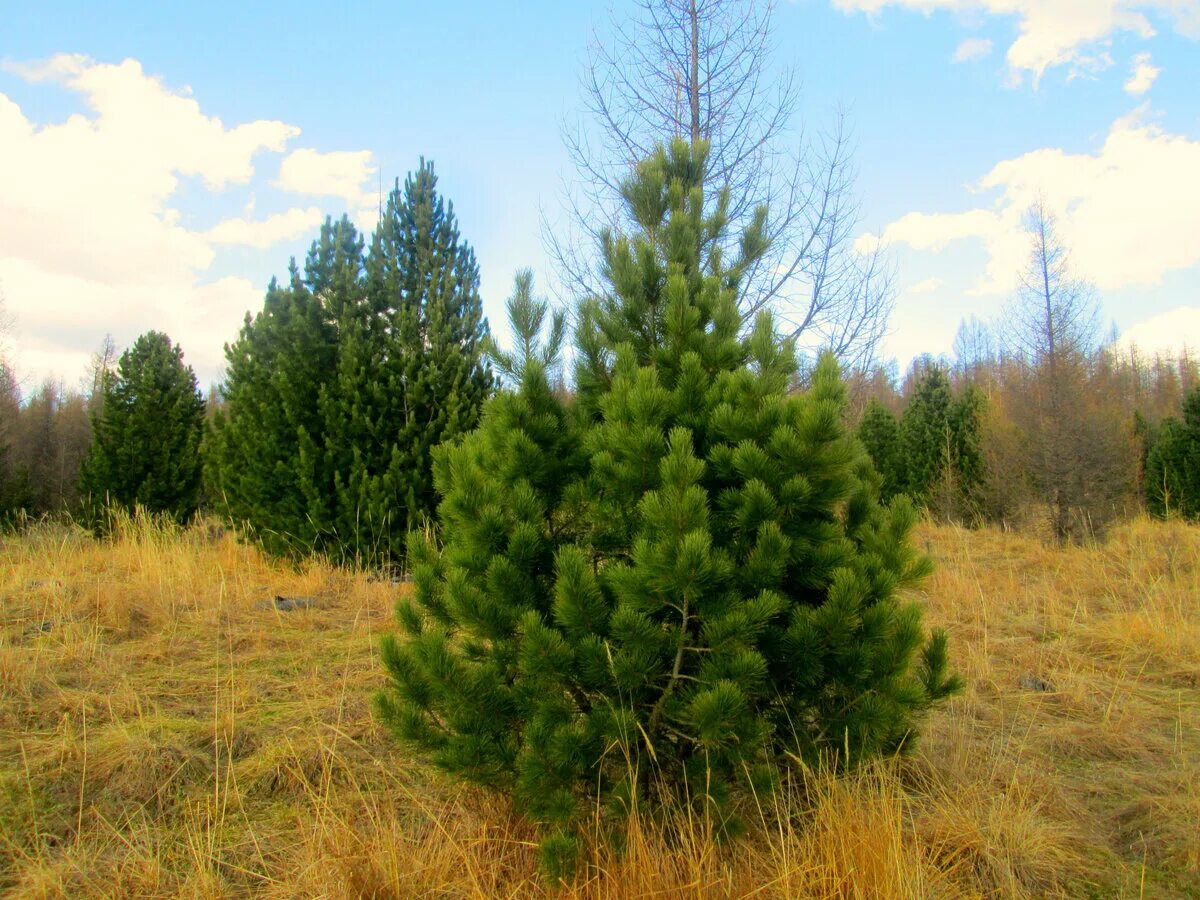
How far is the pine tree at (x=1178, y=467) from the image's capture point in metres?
14.9

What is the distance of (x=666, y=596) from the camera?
2.34m

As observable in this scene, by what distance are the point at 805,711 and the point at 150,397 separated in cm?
1094

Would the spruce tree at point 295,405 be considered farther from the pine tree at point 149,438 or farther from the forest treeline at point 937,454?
the pine tree at point 149,438

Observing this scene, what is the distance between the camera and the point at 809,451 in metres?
2.44

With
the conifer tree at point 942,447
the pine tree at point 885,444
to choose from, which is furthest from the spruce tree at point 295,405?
the conifer tree at point 942,447

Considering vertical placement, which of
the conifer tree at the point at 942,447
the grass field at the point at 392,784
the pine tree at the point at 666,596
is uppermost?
the conifer tree at the point at 942,447

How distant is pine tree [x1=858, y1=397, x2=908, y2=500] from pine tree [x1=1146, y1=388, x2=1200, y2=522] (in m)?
4.87

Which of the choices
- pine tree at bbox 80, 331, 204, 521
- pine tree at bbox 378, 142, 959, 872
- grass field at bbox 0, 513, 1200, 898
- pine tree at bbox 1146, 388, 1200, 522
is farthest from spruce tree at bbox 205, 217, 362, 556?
pine tree at bbox 1146, 388, 1200, 522

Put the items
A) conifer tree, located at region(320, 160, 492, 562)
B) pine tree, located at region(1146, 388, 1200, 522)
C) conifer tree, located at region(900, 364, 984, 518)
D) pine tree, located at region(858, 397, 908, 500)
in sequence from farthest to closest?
pine tree, located at region(858, 397, 908, 500), pine tree, located at region(1146, 388, 1200, 522), conifer tree, located at region(900, 364, 984, 518), conifer tree, located at region(320, 160, 492, 562)

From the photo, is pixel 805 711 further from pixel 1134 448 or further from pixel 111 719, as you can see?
pixel 1134 448

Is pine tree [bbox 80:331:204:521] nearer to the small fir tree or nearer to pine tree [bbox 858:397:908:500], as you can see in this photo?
the small fir tree

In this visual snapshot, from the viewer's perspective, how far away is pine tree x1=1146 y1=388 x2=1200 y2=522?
14938mm

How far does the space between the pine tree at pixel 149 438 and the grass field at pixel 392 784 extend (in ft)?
15.6

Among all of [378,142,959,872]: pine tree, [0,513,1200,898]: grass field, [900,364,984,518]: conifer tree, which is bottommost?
[0,513,1200,898]: grass field
